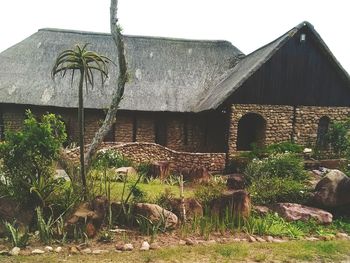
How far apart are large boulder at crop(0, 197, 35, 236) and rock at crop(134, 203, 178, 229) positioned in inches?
94.6

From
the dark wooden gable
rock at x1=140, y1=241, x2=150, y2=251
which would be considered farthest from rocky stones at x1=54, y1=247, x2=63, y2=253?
the dark wooden gable

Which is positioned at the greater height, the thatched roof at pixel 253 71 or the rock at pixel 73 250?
the thatched roof at pixel 253 71

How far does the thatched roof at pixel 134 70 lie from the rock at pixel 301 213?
10.7 metres

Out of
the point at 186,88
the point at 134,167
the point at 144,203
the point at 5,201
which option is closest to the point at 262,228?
the point at 144,203

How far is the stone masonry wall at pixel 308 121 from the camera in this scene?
18250mm

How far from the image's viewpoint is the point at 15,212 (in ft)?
25.5

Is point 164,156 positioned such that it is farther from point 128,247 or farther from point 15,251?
point 15,251

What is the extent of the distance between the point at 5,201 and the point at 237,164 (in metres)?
11.0

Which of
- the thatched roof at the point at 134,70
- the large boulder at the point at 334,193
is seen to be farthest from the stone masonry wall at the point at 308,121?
the large boulder at the point at 334,193

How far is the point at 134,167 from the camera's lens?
1487 cm

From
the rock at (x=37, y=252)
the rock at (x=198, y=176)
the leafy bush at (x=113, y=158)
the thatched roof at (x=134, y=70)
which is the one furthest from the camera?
the thatched roof at (x=134, y=70)

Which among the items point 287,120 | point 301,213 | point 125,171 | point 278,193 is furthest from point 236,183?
point 287,120

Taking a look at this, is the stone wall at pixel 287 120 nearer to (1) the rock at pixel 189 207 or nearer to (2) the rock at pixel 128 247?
(1) the rock at pixel 189 207

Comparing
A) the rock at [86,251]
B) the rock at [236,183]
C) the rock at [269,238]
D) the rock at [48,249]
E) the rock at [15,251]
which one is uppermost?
the rock at [236,183]
